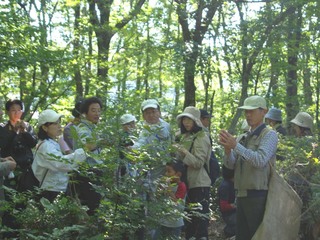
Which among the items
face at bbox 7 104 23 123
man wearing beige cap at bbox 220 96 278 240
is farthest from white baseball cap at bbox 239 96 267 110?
face at bbox 7 104 23 123

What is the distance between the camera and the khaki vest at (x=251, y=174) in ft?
18.9

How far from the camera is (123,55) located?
1873 cm

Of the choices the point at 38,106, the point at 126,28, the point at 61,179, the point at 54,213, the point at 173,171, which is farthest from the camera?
the point at 126,28

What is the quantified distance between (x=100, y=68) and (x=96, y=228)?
10.4m

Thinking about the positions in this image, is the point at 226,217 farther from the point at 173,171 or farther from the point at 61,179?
the point at 61,179

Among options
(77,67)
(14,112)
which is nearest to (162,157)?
(14,112)

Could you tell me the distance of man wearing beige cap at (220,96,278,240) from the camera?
5598 mm

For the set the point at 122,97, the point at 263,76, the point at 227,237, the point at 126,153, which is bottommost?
the point at 227,237

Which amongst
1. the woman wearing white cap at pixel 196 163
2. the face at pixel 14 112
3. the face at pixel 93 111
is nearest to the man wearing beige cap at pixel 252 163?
the woman wearing white cap at pixel 196 163

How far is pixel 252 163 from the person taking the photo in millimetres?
5590

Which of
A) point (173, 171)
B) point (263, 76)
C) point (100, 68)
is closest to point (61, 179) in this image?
point (173, 171)

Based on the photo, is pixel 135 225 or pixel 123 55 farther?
pixel 123 55

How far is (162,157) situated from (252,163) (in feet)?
4.04

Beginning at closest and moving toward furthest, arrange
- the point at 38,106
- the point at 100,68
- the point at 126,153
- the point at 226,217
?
1. the point at 126,153
2. the point at 226,217
3. the point at 38,106
4. the point at 100,68
